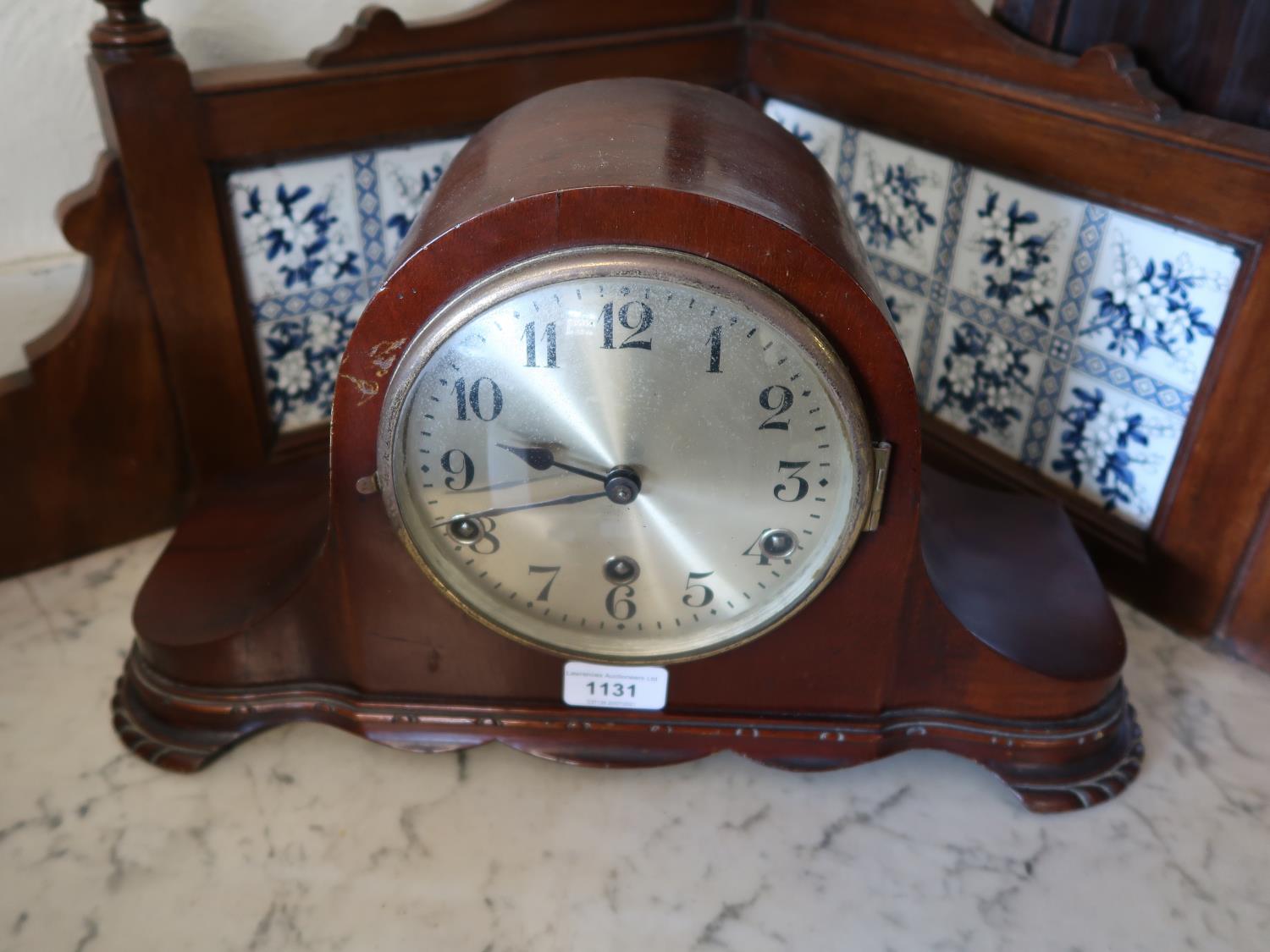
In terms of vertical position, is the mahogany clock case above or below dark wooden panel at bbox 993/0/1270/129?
below

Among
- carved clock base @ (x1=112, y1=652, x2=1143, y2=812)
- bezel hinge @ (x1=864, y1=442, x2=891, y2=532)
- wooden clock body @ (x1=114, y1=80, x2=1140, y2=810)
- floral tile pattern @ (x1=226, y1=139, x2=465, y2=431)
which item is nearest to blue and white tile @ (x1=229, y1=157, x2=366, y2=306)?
floral tile pattern @ (x1=226, y1=139, x2=465, y2=431)

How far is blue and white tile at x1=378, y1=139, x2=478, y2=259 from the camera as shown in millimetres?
1091

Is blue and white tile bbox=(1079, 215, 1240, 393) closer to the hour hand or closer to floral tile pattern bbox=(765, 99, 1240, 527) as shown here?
floral tile pattern bbox=(765, 99, 1240, 527)

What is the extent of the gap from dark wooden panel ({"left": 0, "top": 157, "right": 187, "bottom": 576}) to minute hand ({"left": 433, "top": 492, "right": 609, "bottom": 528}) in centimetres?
43

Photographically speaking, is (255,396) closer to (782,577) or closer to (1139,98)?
(782,577)

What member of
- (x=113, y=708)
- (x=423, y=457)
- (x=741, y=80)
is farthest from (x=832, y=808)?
(x=741, y=80)

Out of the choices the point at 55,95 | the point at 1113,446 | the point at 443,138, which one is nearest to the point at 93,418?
the point at 55,95

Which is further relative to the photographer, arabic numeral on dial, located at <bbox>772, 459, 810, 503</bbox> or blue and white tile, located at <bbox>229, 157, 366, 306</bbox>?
blue and white tile, located at <bbox>229, 157, 366, 306</bbox>

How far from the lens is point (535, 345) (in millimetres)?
711

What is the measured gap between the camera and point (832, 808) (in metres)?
0.85

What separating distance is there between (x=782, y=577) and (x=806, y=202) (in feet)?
0.81

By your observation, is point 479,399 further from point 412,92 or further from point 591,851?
point 412,92

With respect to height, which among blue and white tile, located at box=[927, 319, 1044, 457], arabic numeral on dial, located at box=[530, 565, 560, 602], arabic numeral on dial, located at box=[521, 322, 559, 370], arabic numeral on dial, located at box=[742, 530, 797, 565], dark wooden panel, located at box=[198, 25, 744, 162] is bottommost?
blue and white tile, located at box=[927, 319, 1044, 457]

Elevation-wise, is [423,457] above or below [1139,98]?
below
